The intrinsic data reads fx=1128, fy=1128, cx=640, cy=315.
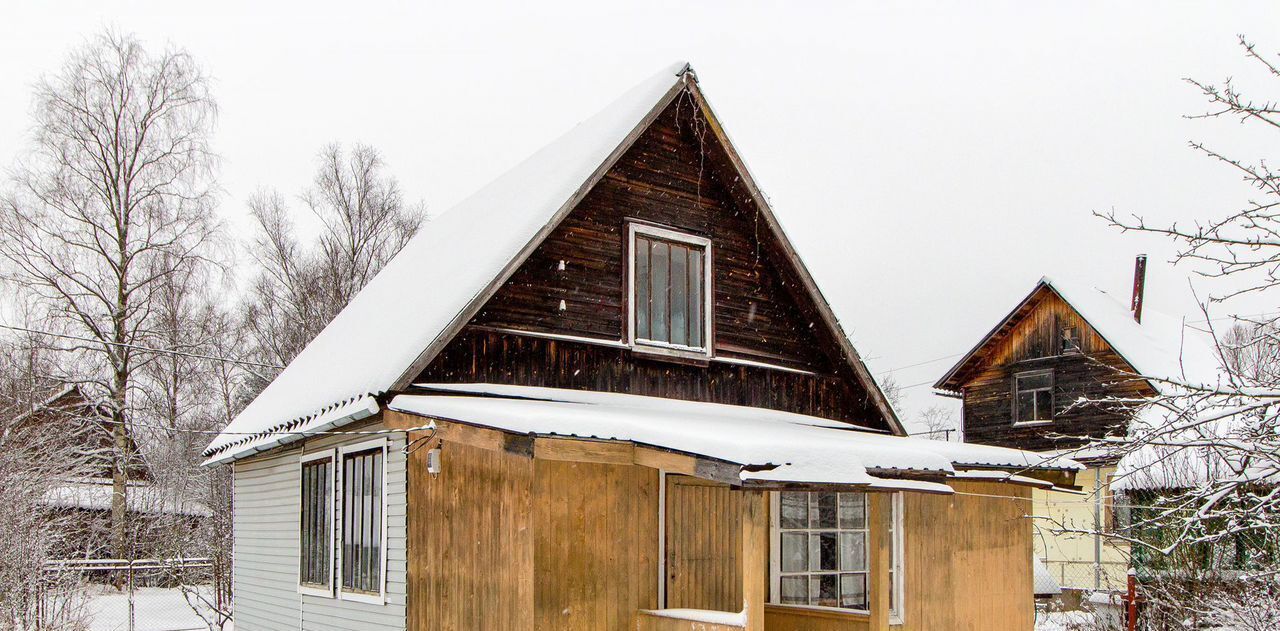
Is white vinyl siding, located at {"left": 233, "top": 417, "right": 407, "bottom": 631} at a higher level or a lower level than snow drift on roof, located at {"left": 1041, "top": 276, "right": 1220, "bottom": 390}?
lower

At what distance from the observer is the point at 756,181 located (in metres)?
11.8

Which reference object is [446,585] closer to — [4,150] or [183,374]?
[4,150]

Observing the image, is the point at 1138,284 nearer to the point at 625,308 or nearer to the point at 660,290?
the point at 660,290

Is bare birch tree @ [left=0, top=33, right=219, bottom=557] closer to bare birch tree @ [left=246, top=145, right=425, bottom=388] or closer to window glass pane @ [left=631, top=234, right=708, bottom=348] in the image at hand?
bare birch tree @ [left=246, top=145, right=425, bottom=388]

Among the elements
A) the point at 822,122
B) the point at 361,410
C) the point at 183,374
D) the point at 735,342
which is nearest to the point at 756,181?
the point at 735,342

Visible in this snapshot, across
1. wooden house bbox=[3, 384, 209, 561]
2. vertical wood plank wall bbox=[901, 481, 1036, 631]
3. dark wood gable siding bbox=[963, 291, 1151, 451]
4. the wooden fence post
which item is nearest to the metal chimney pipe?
dark wood gable siding bbox=[963, 291, 1151, 451]

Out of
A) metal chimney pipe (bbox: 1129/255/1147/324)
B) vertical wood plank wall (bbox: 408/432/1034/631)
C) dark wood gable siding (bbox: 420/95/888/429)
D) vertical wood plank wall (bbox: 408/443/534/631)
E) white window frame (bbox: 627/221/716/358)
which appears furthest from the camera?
metal chimney pipe (bbox: 1129/255/1147/324)

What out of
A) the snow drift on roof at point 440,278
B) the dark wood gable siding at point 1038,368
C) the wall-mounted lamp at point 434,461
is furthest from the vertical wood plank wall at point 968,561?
the dark wood gable siding at point 1038,368

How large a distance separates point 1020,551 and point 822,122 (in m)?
80.1

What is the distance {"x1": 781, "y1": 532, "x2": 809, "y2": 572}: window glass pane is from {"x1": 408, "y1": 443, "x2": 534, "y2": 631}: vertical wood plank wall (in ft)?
10.9

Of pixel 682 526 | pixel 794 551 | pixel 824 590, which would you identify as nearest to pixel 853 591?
pixel 824 590

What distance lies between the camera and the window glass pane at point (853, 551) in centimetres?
1093

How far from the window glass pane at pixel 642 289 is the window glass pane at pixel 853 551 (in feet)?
9.05

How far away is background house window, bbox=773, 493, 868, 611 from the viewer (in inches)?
421
